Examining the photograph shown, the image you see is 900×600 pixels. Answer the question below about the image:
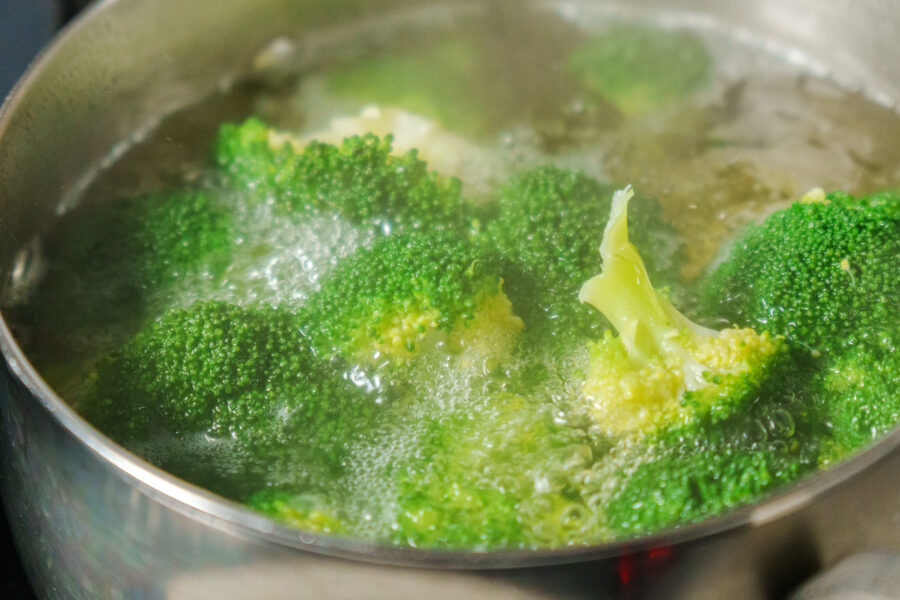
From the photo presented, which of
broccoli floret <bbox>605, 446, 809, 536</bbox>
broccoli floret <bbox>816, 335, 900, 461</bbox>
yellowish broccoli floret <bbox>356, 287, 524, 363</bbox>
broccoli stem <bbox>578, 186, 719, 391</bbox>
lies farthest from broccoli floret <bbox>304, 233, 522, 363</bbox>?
broccoli floret <bbox>816, 335, 900, 461</bbox>

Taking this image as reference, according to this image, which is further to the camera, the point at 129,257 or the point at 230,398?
the point at 129,257

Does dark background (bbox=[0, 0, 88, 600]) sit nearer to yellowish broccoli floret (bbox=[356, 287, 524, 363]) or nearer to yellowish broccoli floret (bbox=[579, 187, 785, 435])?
yellowish broccoli floret (bbox=[356, 287, 524, 363])

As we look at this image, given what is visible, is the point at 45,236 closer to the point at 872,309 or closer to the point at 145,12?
the point at 145,12

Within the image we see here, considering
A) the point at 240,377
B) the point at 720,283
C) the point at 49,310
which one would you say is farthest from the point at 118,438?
the point at 720,283

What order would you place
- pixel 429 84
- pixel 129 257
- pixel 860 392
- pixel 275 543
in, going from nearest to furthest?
pixel 275 543 < pixel 860 392 < pixel 129 257 < pixel 429 84

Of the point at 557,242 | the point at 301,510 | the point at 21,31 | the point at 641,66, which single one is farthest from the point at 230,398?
the point at 641,66

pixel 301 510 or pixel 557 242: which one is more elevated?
pixel 557 242

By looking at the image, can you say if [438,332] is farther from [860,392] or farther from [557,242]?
[860,392]
